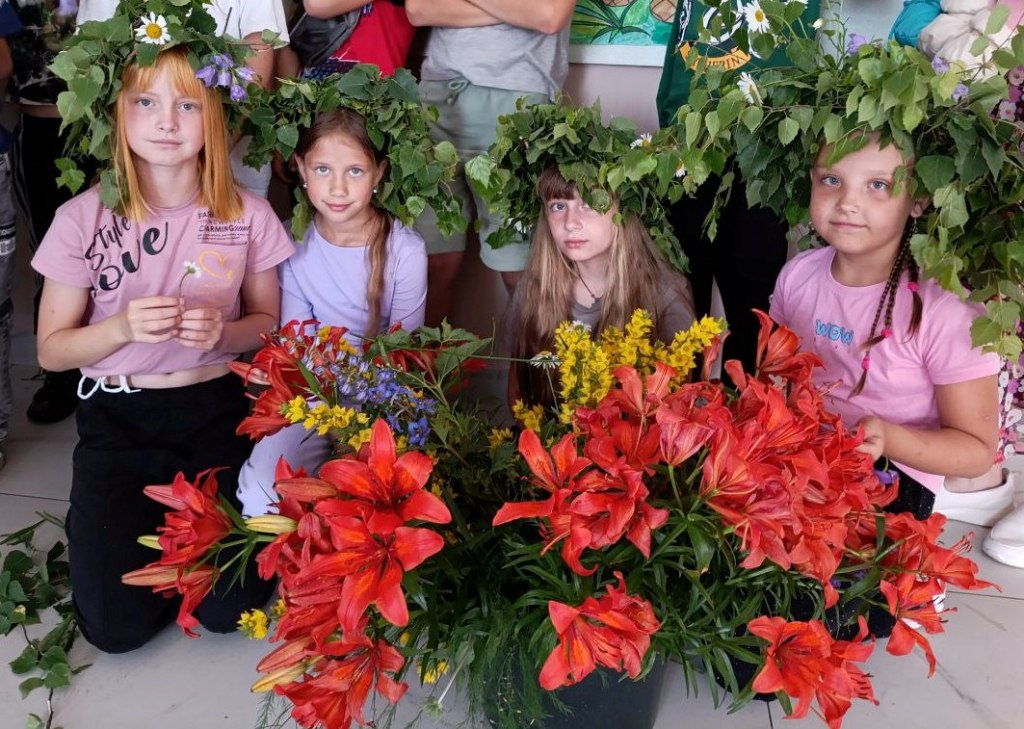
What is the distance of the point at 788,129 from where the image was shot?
3.76 ft

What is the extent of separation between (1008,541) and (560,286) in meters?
1.01

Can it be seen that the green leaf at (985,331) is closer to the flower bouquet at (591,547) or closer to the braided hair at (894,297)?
the braided hair at (894,297)

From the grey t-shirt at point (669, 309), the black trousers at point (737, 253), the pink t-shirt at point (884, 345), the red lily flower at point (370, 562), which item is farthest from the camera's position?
the black trousers at point (737, 253)

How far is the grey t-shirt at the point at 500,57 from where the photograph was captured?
1.71m

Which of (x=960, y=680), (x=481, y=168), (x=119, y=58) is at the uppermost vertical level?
(x=119, y=58)

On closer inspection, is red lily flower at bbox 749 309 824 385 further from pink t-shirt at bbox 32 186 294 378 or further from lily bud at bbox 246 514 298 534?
pink t-shirt at bbox 32 186 294 378

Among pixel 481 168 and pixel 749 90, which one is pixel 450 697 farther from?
pixel 749 90

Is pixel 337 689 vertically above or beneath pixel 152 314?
beneath

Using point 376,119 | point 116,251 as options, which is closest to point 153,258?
point 116,251

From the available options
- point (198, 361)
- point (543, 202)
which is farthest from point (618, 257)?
point (198, 361)

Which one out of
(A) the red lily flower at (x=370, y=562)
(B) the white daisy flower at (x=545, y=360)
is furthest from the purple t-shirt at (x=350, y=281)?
(A) the red lily flower at (x=370, y=562)

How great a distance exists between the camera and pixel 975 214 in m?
1.16

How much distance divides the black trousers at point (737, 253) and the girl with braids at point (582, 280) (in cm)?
17

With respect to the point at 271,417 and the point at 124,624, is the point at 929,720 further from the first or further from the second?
the point at 124,624
